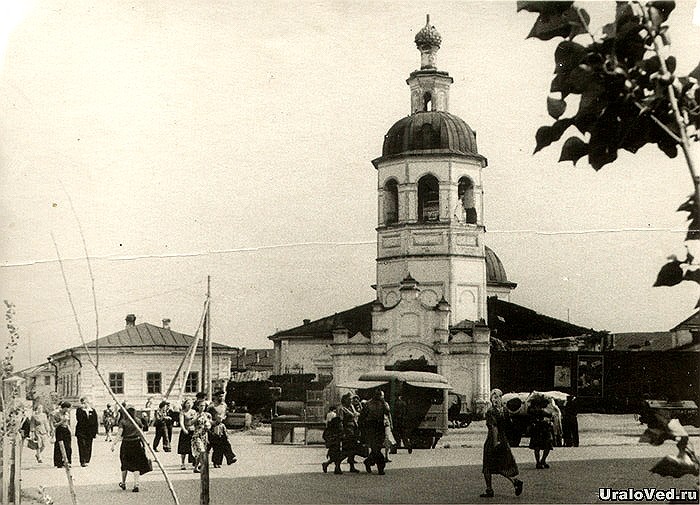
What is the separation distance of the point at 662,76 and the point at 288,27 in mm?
5093

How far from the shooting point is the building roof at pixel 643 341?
8700 mm

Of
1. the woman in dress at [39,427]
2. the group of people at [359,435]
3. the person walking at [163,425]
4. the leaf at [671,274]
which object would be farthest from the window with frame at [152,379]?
the leaf at [671,274]

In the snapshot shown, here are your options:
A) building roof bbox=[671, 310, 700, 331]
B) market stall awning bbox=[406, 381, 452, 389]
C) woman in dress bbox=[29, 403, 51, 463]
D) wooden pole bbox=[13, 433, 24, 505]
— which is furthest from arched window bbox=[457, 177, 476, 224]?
wooden pole bbox=[13, 433, 24, 505]

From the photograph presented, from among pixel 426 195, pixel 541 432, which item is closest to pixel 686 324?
pixel 541 432

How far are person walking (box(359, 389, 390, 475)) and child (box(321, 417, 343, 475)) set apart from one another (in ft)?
0.80

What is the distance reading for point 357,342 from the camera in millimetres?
10602

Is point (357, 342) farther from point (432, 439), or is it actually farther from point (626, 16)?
point (626, 16)

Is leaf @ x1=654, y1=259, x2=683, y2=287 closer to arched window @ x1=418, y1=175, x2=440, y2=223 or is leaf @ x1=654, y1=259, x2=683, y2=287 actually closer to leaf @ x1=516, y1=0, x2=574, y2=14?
leaf @ x1=516, y1=0, x2=574, y2=14

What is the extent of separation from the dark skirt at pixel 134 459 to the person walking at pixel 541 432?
385cm

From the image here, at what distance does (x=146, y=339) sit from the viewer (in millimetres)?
8555

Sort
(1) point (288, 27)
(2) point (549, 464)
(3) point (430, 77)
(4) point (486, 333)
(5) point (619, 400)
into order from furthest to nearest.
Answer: (4) point (486, 333), (5) point (619, 400), (2) point (549, 464), (3) point (430, 77), (1) point (288, 27)

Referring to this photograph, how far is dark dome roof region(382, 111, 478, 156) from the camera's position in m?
9.30

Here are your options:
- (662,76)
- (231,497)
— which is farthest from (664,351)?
(662,76)

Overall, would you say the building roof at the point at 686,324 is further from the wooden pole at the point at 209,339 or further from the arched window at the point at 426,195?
the arched window at the point at 426,195
